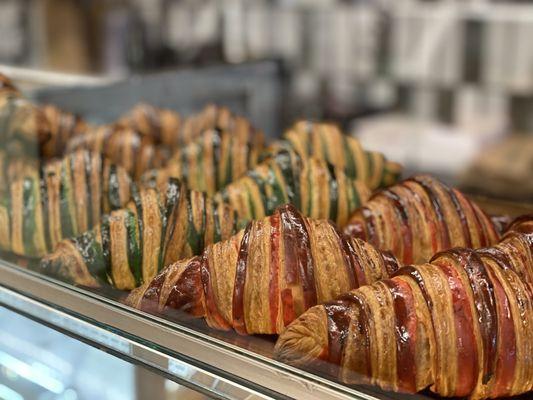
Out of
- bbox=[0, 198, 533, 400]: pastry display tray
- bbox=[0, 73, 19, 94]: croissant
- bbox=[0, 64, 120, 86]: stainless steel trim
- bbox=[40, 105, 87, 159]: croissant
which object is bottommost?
bbox=[0, 198, 533, 400]: pastry display tray

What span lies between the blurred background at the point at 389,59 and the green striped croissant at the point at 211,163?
102 cm

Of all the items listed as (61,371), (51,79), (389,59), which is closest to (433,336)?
(61,371)

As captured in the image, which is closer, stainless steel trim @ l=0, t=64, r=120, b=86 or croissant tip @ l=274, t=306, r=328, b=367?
croissant tip @ l=274, t=306, r=328, b=367

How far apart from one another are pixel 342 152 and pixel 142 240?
0.40 meters

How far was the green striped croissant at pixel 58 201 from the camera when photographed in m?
1.01

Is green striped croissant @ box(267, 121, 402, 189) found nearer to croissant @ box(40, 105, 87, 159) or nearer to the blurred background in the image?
croissant @ box(40, 105, 87, 159)

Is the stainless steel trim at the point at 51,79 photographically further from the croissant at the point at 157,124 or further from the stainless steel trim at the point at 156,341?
the stainless steel trim at the point at 156,341

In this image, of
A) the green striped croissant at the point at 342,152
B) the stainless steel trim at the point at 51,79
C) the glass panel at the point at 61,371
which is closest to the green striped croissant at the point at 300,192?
the green striped croissant at the point at 342,152

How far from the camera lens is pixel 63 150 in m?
1.34

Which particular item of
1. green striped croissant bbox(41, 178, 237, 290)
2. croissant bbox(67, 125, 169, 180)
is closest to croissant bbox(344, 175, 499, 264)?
green striped croissant bbox(41, 178, 237, 290)

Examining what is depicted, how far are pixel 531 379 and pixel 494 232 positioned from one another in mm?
275

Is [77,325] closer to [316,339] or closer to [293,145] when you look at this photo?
[316,339]

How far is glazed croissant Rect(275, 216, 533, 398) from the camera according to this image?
0.68m

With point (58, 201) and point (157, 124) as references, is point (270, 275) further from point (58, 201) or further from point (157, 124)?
point (157, 124)
